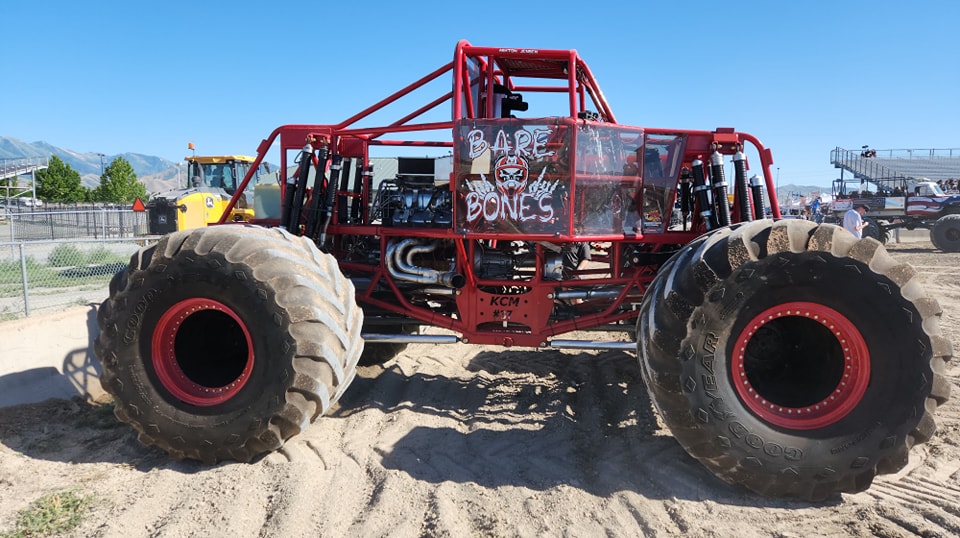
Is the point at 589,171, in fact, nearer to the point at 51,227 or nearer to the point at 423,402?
the point at 423,402

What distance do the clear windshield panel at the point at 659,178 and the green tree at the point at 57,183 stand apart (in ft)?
199

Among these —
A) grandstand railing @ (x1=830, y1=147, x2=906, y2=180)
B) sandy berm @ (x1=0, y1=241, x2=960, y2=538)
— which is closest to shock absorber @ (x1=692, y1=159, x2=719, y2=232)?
sandy berm @ (x1=0, y1=241, x2=960, y2=538)

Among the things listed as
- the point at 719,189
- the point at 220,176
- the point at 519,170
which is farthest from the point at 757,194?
the point at 220,176

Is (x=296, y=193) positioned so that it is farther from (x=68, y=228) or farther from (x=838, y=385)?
(x=68, y=228)

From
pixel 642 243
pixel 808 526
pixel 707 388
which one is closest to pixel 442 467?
pixel 707 388

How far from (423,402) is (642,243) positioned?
2.22 meters

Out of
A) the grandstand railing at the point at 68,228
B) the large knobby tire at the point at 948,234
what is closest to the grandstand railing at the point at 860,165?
the large knobby tire at the point at 948,234

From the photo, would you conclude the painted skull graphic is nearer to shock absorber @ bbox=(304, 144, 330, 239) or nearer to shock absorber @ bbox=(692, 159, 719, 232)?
shock absorber @ bbox=(692, 159, 719, 232)

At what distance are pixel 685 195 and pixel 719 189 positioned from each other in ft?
2.61

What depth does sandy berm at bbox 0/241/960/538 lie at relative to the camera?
3.30 m

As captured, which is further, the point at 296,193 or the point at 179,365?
the point at 296,193

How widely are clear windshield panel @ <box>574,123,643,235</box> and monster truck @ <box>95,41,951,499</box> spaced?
1 centimetres

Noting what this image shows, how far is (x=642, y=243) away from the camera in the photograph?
5.07m

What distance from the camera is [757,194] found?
498cm
